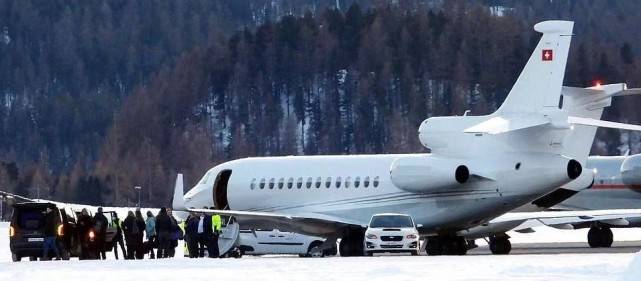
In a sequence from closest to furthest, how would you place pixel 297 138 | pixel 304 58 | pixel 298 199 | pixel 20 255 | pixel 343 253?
pixel 20 255
pixel 343 253
pixel 298 199
pixel 297 138
pixel 304 58

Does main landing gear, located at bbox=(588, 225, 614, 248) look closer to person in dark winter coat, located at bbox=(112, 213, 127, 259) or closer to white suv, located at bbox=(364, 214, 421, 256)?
white suv, located at bbox=(364, 214, 421, 256)

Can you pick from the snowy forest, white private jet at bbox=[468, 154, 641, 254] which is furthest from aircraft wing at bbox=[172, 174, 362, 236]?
the snowy forest

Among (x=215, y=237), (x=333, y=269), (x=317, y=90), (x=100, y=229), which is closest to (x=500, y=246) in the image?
(x=215, y=237)

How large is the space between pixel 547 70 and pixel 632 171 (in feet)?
43.1

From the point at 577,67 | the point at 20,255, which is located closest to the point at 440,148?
the point at 20,255

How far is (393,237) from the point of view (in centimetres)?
3909

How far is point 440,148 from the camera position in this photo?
4150 centimetres

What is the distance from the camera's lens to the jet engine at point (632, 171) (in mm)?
52031

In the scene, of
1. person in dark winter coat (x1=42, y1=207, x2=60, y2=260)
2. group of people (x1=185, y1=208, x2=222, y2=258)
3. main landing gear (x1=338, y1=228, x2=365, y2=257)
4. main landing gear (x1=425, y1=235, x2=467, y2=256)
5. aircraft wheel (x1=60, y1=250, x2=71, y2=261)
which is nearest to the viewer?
person in dark winter coat (x1=42, y1=207, x2=60, y2=260)

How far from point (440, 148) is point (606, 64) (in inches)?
3657

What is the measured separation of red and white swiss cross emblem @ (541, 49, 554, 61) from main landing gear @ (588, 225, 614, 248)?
11363mm

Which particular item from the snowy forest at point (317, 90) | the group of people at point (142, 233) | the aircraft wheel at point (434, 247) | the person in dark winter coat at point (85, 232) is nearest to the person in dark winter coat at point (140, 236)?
the group of people at point (142, 233)

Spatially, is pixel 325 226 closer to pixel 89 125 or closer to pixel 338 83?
pixel 338 83

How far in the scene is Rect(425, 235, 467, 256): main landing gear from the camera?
143ft
